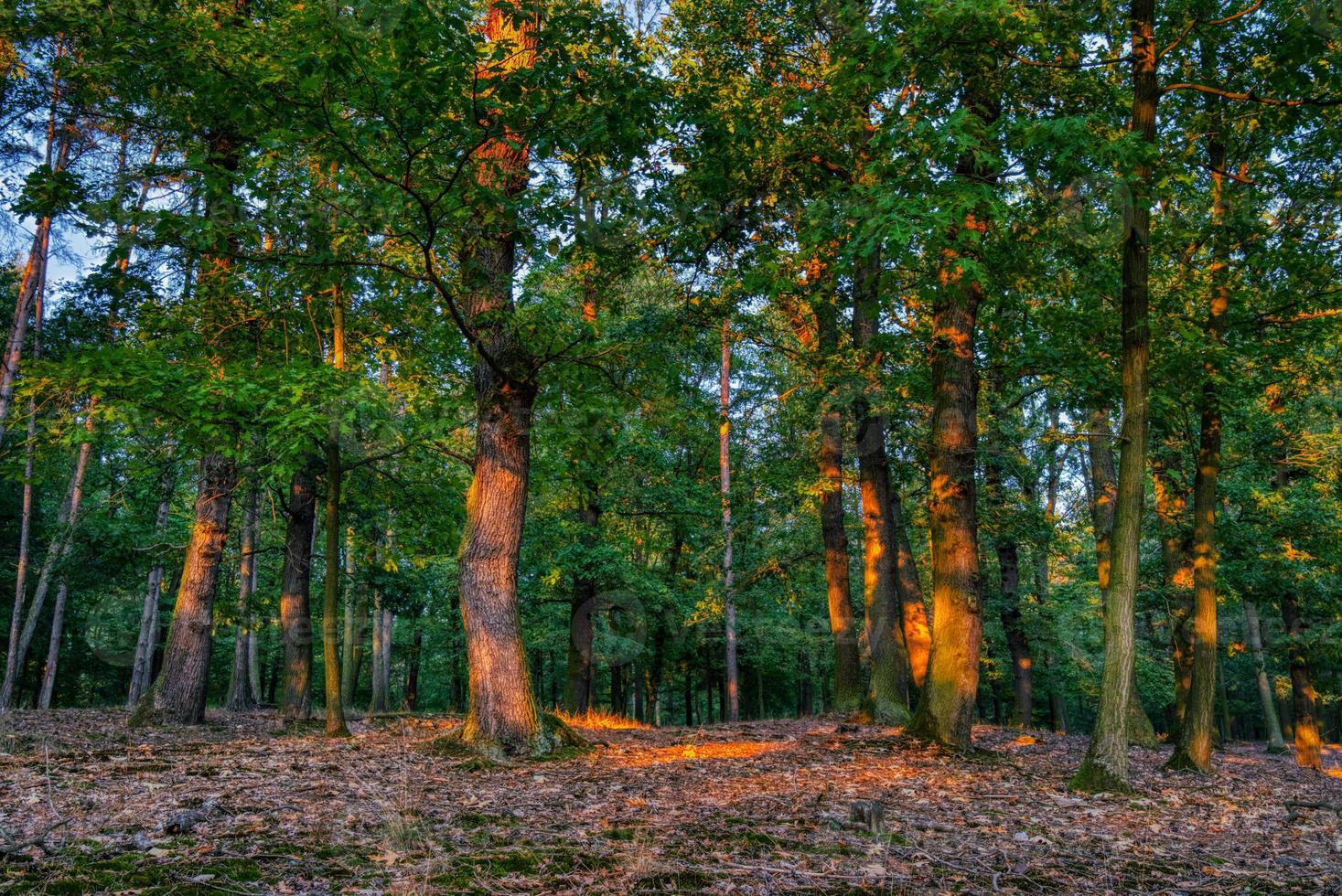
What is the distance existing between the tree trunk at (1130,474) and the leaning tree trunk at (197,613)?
10.9 metres

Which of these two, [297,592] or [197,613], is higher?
[297,592]

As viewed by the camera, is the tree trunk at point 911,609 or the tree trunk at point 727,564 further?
the tree trunk at point 727,564

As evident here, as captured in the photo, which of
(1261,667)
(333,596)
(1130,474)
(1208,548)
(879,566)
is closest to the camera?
(1130,474)

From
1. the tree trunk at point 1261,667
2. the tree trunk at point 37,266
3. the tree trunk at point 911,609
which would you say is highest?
the tree trunk at point 37,266

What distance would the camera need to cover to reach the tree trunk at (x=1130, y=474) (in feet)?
23.3

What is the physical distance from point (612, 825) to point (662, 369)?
564 centimetres

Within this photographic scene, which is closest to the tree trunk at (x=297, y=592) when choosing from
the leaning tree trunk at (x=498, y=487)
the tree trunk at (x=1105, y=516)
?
the leaning tree trunk at (x=498, y=487)

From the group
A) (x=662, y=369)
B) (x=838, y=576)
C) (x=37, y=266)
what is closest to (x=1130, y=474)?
(x=662, y=369)

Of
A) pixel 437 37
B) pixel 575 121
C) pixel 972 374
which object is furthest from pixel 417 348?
pixel 972 374

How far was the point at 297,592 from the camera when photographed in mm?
12062

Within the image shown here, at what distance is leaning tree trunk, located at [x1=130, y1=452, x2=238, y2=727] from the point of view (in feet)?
34.6

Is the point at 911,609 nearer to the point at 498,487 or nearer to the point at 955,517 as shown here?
the point at 955,517

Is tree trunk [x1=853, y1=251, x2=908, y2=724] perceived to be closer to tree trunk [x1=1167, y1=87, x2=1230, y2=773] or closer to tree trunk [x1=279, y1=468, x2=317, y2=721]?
tree trunk [x1=1167, y1=87, x2=1230, y2=773]

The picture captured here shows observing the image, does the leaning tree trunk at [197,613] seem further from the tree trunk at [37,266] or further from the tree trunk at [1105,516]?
the tree trunk at [1105,516]
